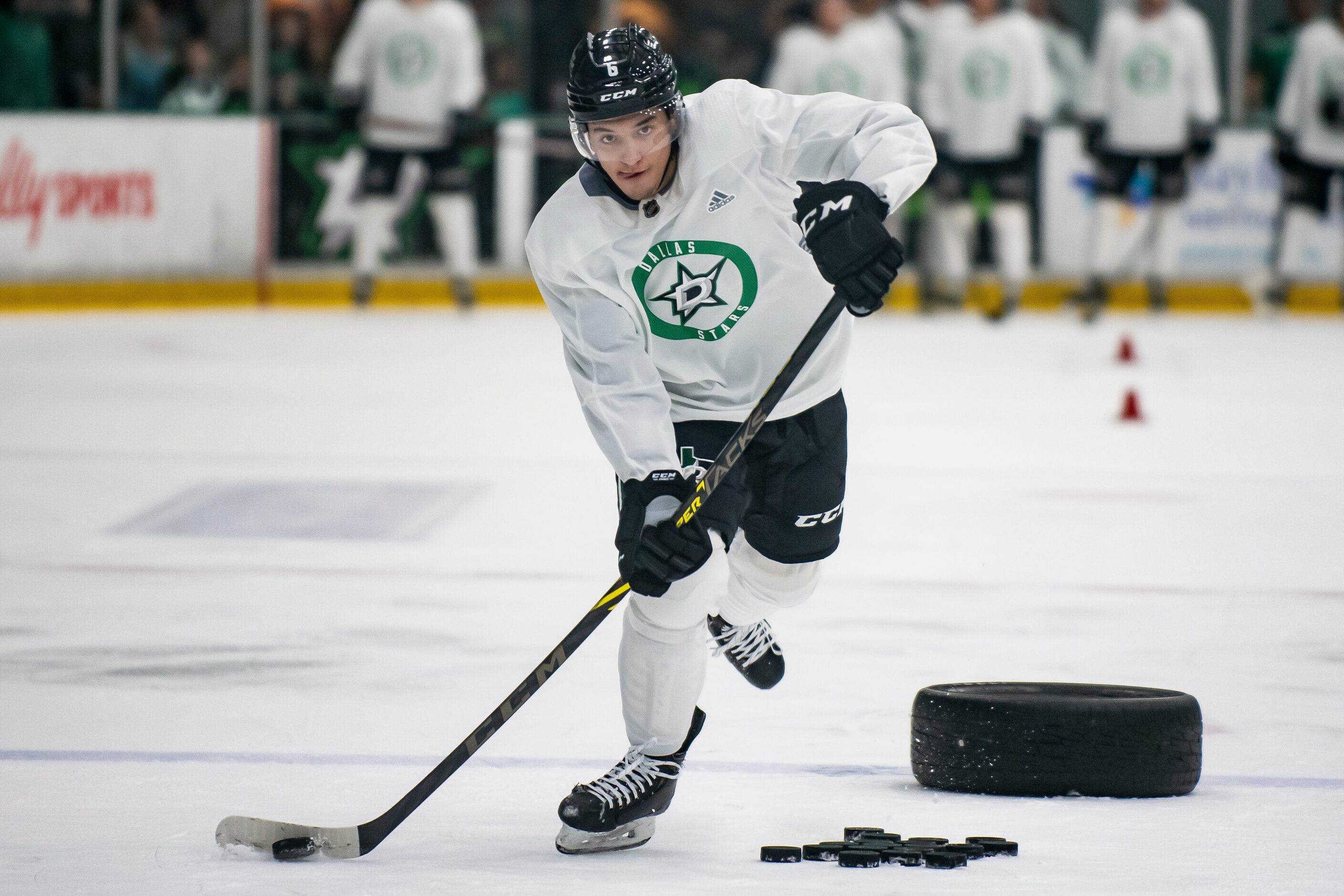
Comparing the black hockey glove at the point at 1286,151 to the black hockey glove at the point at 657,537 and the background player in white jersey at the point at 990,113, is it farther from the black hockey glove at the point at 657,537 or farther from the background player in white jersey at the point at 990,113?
the black hockey glove at the point at 657,537

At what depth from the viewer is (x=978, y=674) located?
132 inches

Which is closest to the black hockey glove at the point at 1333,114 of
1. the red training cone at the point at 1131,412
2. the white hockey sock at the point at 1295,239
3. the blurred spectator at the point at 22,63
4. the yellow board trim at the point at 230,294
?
the white hockey sock at the point at 1295,239

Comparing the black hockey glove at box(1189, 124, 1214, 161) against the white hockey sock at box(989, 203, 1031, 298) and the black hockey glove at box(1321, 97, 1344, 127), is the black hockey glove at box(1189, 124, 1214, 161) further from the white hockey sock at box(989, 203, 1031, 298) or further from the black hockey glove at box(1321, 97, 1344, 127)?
the white hockey sock at box(989, 203, 1031, 298)

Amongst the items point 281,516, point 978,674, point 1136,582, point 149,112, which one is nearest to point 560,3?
point 149,112

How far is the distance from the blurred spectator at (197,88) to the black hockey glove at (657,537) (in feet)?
26.8

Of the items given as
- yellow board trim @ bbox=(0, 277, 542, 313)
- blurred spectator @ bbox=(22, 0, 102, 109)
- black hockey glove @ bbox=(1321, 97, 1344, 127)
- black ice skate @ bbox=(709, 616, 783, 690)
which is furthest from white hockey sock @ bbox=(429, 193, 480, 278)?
black ice skate @ bbox=(709, 616, 783, 690)

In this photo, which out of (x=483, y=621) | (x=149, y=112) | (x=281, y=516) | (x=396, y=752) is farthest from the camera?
(x=149, y=112)

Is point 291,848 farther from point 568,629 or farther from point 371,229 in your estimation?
point 371,229

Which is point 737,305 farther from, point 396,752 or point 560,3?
point 560,3

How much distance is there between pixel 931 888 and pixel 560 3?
936 centimetres

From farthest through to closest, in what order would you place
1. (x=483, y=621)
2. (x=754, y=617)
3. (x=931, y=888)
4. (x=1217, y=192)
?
(x=1217, y=192), (x=483, y=621), (x=754, y=617), (x=931, y=888)

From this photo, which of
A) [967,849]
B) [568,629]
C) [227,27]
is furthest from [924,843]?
[227,27]

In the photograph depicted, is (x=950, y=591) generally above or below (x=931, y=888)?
below

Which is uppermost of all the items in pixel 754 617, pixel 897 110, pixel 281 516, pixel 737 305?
pixel 897 110
